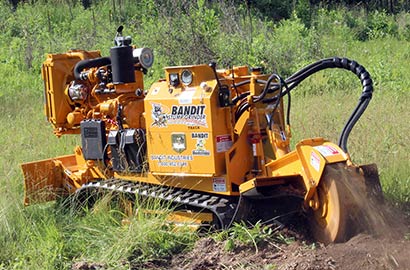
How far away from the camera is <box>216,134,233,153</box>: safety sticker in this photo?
19.2 ft

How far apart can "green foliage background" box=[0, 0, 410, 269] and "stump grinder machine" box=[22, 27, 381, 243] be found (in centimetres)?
46

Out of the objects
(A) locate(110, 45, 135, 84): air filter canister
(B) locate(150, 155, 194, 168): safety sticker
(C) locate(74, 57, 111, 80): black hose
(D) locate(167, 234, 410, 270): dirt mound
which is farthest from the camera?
(C) locate(74, 57, 111, 80): black hose

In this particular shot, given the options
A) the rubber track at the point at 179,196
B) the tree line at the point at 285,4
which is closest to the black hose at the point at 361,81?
the rubber track at the point at 179,196

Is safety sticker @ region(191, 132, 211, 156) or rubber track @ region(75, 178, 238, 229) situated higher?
safety sticker @ region(191, 132, 211, 156)

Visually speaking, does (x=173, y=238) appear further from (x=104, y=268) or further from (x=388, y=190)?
(x=388, y=190)

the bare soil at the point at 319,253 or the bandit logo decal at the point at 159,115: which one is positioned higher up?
the bandit logo decal at the point at 159,115

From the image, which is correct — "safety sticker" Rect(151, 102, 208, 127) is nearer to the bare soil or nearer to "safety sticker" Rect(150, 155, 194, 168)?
"safety sticker" Rect(150, 155, 194, 168)

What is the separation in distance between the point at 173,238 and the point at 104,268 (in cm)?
71

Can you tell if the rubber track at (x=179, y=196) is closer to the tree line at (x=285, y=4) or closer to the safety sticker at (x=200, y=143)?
the safety sticker at (x=200, y=143)

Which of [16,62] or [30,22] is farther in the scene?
[30,22]

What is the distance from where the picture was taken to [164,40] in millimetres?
13930

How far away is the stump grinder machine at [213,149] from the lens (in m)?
5.35

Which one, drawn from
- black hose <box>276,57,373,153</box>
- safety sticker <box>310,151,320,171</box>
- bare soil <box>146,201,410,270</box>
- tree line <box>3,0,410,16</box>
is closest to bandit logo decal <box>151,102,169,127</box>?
bare soil <box>146,201,410,270</box>

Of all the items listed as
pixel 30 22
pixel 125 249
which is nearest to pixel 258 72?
pixel 125 249
